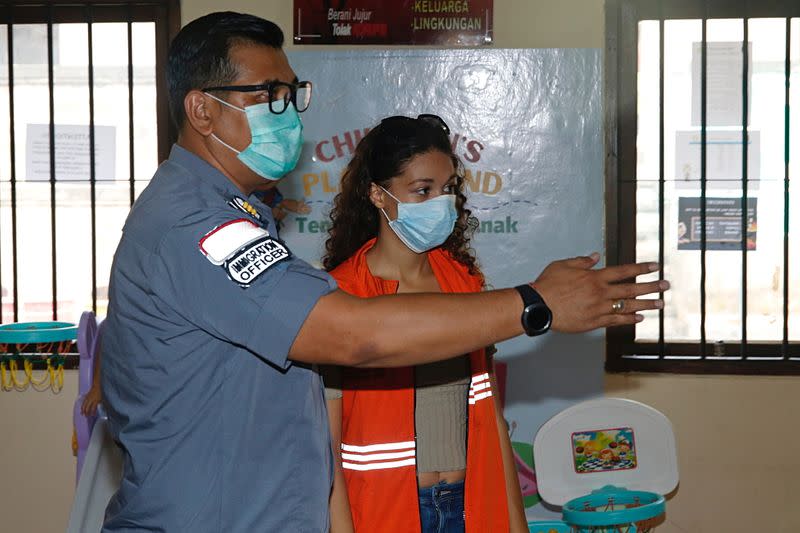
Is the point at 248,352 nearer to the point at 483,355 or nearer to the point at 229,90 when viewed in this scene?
the point at 229,90

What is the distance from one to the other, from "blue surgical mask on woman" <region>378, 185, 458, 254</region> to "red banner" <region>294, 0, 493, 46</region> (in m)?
1.59

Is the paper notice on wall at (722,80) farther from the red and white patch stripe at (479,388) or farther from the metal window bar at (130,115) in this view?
the metal window bar at (130,115)

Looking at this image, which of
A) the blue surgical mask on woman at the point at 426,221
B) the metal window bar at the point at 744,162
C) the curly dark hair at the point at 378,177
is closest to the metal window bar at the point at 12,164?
the curly dark hair at the point at 378,177

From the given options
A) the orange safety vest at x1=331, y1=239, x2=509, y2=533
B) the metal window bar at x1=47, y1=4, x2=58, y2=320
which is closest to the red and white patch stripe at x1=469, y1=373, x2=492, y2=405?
the orange safety vest at x1=331, y1=239, x2=509, y2=533

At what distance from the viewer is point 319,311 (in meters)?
1.20

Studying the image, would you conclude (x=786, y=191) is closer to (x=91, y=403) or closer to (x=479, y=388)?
(x=479, y=388)

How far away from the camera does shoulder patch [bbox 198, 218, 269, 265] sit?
1.20m

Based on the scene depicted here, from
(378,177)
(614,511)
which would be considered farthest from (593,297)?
(614,511)

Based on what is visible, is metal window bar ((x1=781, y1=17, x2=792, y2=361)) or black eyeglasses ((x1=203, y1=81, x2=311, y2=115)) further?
metal window bar ((x1=781, y1=17, x2=792, y2=361))

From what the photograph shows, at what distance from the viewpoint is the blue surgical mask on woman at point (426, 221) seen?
2105 millimetres

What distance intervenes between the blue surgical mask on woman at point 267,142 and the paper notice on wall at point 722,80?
248 centimetres

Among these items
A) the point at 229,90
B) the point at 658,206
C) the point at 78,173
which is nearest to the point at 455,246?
the point at 229,90

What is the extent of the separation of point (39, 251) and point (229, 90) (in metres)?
2.67

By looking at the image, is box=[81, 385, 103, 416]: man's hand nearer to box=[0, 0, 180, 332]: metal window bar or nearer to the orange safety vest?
box=[0, 0, 180, 332]: metal window bar
